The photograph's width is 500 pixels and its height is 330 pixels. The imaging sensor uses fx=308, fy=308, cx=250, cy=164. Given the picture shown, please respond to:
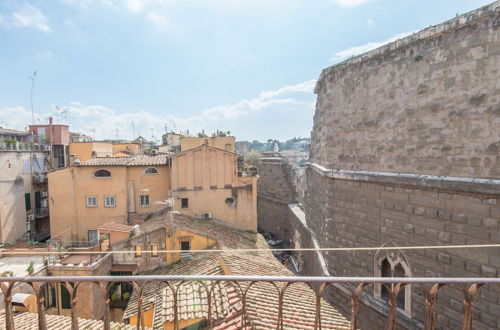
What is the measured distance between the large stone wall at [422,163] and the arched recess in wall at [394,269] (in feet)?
0.12

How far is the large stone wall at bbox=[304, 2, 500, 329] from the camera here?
468 centimetres

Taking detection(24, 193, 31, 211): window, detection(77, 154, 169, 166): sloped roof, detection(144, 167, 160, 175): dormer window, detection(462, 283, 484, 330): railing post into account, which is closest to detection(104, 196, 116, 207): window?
detection(77, 154, 169, 166): sloped roof

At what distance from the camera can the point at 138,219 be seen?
17375 mm

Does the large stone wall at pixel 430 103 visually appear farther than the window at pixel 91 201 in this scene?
No

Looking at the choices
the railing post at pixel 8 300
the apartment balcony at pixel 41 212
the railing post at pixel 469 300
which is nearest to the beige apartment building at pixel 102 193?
the apartment balcony at pixel 41 212

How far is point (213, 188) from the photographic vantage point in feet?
52.6

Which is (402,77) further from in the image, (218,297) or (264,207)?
(264,207)

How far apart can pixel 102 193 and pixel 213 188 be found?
265 inches

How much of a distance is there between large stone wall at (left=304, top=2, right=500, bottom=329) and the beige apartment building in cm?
1213

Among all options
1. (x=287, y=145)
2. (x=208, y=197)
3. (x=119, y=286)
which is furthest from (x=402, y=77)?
(x=287, y=145)

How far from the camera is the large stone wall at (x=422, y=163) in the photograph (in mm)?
4680

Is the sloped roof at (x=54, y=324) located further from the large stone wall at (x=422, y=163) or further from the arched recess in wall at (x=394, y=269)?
the large stone wall at (x=422, y=163)

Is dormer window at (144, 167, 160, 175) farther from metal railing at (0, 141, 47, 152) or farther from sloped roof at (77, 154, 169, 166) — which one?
metal railing at (0, 141, 47, 152)

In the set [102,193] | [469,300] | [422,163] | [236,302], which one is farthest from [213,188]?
[469,300]
